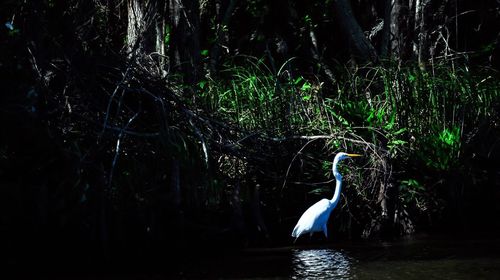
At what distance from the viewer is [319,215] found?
831 centimetres

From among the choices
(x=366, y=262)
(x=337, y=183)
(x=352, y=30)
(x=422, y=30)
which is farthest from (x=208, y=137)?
(x=422, y=30)

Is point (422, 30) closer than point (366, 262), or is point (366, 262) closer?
point (366, 262)

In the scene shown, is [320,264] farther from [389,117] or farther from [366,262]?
[389,117]

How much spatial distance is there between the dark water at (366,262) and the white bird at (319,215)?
0.68 ft

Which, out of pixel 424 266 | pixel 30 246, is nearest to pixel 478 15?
pixel 424 266

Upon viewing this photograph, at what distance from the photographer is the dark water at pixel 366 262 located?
22.4 feet

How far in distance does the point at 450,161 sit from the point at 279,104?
6.34 ft

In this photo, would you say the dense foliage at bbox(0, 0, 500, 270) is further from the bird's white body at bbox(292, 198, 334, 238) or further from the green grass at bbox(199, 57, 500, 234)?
the bird's white body at bbox(292, 198, 334, 238)

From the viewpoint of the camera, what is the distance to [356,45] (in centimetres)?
1102

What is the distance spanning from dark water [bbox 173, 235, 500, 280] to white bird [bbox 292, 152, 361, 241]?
0.21 meters

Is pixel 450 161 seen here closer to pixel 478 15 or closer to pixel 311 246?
pixel 311 246

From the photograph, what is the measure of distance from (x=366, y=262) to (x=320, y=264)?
41 cm

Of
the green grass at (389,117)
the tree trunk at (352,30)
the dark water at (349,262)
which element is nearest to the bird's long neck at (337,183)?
the green grass at (389,117)

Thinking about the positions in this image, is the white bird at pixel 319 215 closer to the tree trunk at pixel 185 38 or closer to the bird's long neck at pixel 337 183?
the bird's long neck at pixel 337 183
